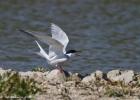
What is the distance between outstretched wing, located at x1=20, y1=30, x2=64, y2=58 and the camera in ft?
33.7

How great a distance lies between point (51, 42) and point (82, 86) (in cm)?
94

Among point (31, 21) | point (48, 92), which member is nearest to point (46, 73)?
point (48, 92)

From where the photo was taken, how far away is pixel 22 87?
898 cm

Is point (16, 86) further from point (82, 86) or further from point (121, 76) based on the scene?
point (121, 76)

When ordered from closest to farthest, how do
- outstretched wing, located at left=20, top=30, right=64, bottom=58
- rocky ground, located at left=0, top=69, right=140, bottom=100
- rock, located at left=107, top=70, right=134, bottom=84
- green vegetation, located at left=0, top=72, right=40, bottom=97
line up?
green vegetation, located at left=0, top=72, right=40, bottom=97
rocky ground, located at left=0, top=69, right=140, bottom=100
outstretched wing, located at left=20, top=30, right=64, bottom=58
rock, located at left=107, top=70, right=134, bottom=84

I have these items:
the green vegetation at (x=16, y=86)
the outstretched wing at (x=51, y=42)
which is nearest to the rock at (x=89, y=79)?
the outstretched wing at (x=51, y=42)

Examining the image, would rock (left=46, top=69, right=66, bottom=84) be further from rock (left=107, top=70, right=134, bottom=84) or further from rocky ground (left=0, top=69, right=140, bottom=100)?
rock (left=107, top=70, right=134, bottom=84)

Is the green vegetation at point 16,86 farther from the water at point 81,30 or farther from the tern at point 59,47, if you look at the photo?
the water at point 81,30

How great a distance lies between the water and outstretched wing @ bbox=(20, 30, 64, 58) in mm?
1985

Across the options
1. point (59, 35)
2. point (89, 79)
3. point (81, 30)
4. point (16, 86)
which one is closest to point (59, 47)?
point (59, 35)

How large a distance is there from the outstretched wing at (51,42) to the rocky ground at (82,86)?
0.33 m

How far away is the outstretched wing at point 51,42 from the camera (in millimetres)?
10273

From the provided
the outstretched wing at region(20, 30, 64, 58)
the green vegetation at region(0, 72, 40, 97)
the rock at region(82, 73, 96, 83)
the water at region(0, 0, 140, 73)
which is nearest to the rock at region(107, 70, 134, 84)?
the rock at region(82, 73, 96, 83)

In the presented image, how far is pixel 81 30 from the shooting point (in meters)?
17.5
